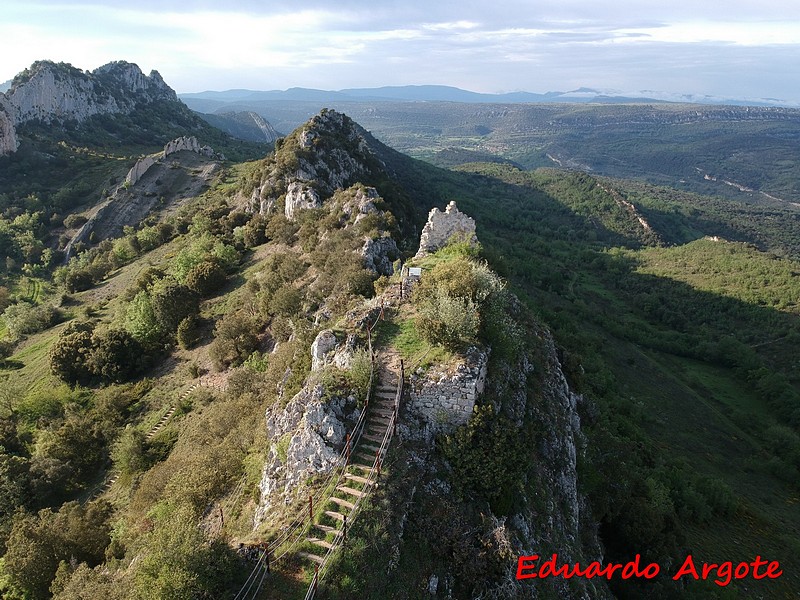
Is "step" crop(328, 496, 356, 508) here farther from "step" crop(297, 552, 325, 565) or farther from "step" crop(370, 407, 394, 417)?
"step" crop(370, 407, 394, 417)

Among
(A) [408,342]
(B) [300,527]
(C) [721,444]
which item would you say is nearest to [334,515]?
(B) [300,527]

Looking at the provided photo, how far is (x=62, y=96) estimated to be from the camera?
12256cm

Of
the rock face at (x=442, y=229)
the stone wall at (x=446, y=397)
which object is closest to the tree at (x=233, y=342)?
the rock face at (x=442, y=229)

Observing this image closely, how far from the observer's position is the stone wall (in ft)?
45.2

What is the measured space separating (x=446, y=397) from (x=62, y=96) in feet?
508

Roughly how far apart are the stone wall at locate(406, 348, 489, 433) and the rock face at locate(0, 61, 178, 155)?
122 m

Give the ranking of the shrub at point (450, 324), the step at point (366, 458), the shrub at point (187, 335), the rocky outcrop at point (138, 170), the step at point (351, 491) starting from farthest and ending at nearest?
1. the rocky outcrop at point (138, 170)
2. the shrub at point (187, 335)
3. the shrub at point (450, 324)
4. the step at point (366, 458)
5. the step at point (351, 491)

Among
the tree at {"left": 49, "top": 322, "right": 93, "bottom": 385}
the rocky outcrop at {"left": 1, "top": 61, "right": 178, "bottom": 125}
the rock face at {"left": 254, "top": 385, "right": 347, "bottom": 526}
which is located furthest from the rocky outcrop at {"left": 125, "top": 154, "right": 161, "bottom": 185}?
the rock face at {"left": 254, "top": 385, "right": 347, "bottom": 526}

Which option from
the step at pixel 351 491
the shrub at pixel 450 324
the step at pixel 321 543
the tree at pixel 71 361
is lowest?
the tree at pixel 71 361

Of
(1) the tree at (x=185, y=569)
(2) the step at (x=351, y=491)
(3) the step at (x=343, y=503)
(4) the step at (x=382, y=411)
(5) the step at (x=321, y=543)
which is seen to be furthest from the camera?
(4) the step at (x=382, y=411)

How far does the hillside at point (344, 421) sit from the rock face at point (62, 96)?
202 ft

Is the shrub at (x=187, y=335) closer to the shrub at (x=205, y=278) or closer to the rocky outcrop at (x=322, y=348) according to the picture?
the shrub at (x=205, y=278)

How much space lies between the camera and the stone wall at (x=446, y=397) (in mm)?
13766

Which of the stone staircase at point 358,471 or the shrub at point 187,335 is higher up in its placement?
the stone staircase at point 358,471
